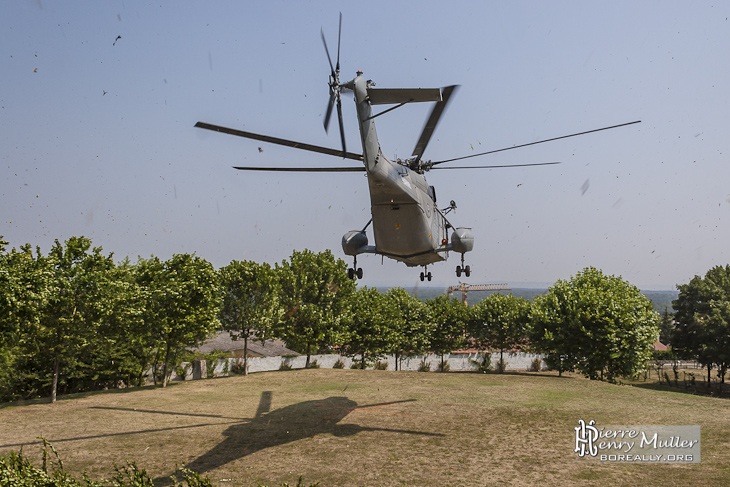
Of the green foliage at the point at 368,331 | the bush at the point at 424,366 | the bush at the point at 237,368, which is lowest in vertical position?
the bush at the point at 424,366

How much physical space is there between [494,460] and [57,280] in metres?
22.7

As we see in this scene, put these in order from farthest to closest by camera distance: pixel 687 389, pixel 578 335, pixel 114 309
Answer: pixel 687 389 < pixel 578 335 < pixel 114 309

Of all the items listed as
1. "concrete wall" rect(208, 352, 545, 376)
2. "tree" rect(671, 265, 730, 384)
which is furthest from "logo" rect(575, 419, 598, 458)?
"tree" rect(671, 265, 730, 384)

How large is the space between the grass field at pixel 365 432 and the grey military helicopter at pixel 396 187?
Answer: 712 cm

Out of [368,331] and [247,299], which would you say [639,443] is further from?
[368,331]

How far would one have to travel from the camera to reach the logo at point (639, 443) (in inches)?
667

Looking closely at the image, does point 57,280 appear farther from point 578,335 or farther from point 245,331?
point 578,335

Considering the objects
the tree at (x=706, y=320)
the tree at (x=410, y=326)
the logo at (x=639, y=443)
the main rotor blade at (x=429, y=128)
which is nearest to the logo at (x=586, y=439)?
the logo at (x=639, y=443)

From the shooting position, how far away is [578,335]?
132 ft

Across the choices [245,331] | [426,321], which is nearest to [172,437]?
[245,331]

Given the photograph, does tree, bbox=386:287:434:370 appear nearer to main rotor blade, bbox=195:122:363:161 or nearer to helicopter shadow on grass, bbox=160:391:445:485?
helicopter shadow on grass, bbox=160:391:445:485

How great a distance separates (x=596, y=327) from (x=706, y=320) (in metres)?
23.0

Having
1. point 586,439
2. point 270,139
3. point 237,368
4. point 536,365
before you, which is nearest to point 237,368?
point 237,368

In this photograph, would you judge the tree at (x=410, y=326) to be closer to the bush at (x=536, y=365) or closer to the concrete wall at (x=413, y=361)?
the concrete wall at (x=413, y=361)
